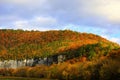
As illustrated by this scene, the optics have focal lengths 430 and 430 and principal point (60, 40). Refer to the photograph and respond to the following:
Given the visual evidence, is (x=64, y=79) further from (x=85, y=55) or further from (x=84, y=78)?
(x=85, y=55)

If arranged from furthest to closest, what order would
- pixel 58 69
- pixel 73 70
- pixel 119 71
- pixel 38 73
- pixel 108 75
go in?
pixel 38 73
pixel 58 69
pixel 73 70
pixel 108 75
pixel 119 71

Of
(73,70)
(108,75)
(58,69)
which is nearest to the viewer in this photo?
(108,75)

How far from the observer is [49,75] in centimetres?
16325

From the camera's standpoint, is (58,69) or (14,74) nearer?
(58,69)

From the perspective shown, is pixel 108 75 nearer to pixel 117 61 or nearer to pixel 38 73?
pixel 117 61

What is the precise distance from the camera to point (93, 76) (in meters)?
127

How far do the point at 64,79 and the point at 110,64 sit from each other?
30035mm

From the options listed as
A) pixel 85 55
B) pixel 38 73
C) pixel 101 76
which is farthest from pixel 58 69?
pixel 101 76

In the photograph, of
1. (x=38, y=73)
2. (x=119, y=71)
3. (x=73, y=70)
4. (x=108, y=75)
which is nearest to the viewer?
(x=119, y=71)

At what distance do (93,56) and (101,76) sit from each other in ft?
192

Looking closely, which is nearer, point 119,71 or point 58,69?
point 119,71

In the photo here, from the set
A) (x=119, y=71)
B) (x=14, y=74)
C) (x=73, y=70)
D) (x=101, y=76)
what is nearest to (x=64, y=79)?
(x=73, y=70)

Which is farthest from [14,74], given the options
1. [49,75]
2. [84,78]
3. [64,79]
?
[84,78]

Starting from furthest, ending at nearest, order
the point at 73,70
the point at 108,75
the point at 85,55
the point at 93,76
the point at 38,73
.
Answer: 1. the point at 85,55
2. the point at 38,73
3. the point at 73,70
4. the point at 93,76
5. the point at 108,75
